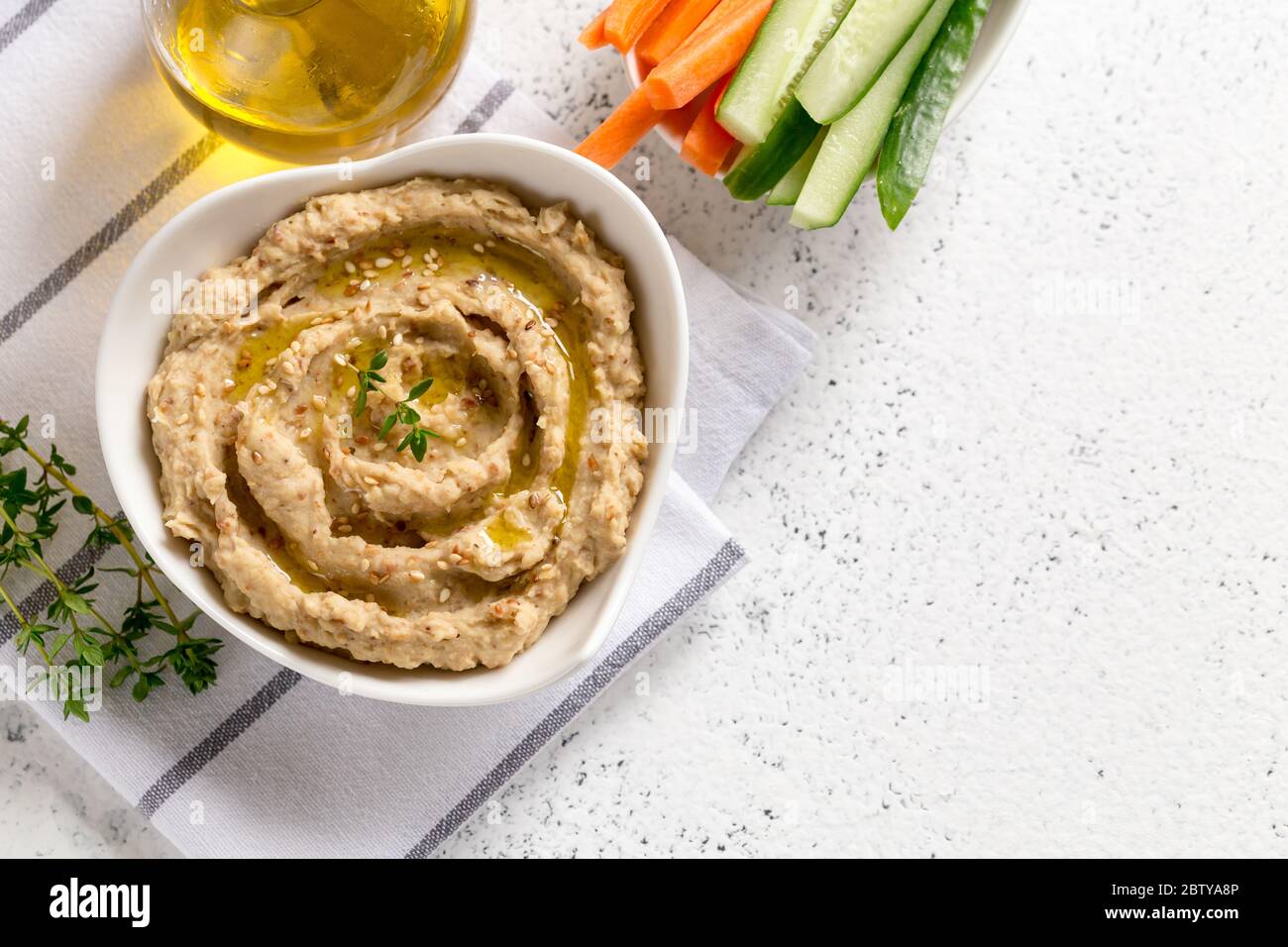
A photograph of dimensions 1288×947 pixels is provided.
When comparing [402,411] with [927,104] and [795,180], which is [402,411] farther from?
[927,104]

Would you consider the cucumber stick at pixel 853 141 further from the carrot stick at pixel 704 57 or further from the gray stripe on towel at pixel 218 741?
the gray stripe on towel at pixel 218 741

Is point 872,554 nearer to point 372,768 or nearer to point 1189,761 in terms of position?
point 1189,761

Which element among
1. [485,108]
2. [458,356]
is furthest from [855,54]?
[458,356]

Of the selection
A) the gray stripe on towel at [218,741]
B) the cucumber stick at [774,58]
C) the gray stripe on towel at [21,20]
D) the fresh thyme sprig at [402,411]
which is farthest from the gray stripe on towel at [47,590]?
the cucumber stick at [774,58]

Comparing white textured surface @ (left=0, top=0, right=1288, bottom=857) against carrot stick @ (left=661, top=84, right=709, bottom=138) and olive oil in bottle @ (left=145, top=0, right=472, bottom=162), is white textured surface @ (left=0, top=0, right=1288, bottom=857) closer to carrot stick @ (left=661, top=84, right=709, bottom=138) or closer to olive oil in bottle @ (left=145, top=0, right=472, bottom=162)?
carrot stick @ (left=661, top=84, right=709, bottom=138)

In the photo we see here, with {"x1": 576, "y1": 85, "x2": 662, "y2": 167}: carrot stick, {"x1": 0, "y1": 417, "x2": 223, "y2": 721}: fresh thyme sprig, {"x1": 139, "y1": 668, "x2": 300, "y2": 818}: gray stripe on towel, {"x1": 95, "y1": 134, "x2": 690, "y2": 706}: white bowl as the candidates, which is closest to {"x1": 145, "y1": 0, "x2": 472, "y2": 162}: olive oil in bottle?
{"x1": 95, "y1": 134, "x2": 690, "y2": 706}: white bowl
